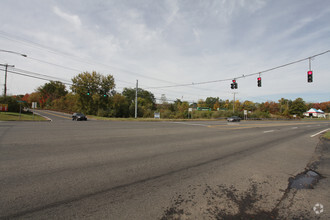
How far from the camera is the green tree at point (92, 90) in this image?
4147cm

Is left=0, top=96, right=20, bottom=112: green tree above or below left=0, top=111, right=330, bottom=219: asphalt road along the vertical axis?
above

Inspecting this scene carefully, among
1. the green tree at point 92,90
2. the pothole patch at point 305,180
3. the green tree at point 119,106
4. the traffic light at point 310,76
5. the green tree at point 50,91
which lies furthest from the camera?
the green tree at point 50,91

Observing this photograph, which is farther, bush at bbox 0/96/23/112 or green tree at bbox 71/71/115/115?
green tree at bbox 71/71/115/115

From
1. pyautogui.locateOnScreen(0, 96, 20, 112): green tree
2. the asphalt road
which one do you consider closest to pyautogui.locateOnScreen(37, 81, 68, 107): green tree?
pyautogui.locateOnScreen(0, 96, 20, 112): green tree

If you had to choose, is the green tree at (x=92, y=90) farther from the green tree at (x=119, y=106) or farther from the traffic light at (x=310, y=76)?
the traffic light at (x=310, y=76)

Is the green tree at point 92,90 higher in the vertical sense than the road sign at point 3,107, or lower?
higher

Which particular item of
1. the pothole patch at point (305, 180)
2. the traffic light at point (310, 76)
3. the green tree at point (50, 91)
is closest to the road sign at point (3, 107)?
the pothole patch at point (305, 180)

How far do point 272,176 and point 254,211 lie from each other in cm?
216

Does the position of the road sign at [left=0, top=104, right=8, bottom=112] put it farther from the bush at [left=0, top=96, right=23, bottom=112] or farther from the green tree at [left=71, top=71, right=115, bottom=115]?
the green tree at [left=71, top=71, right=115, bottom=115]

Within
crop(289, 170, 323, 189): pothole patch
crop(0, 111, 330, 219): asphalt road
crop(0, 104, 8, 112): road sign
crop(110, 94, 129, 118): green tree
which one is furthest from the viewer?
crop(110, 94, 129, 118): green tree

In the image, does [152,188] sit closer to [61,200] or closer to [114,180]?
[114,180]

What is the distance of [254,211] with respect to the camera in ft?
8.41

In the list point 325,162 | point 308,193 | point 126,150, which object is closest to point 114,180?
point 126,150

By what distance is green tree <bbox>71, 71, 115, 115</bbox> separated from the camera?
136 ft
